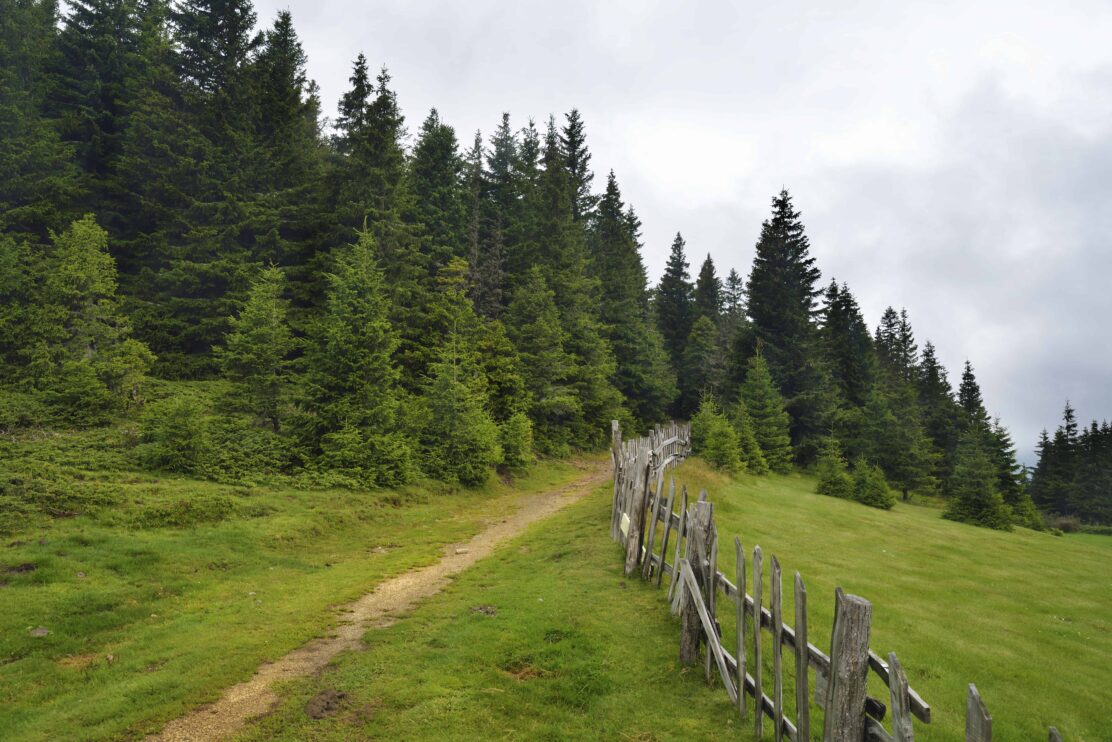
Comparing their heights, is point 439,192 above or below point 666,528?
above

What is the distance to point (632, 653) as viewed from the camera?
27.0 ft

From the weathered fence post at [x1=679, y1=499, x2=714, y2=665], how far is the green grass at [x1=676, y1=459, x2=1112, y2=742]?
0.98 meters

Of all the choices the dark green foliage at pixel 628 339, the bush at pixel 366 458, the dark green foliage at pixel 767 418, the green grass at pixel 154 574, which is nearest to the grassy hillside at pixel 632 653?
the green grass at pixel 154 574

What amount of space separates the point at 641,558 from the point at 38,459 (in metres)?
18.2

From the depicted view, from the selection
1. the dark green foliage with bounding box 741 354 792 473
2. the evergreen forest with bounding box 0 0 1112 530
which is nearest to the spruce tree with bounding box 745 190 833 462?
the evergreen forest with bounding box 0 0 1112 530

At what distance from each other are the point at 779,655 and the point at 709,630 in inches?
77.4

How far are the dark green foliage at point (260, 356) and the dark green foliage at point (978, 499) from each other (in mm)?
38953

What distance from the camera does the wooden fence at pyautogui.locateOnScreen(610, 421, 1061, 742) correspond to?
4055 mm

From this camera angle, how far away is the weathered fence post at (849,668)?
14.9ft

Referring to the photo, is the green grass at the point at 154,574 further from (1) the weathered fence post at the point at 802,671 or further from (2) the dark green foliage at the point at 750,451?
(2) the dark green foliage at the point at 750,451

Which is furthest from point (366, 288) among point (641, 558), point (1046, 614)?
point (1046, 614)

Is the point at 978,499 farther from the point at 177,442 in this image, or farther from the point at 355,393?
the point at 177,442

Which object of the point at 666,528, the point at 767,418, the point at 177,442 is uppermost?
the point at 767,418

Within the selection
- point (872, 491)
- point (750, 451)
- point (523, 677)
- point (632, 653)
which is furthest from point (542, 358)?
point (523, 677)
